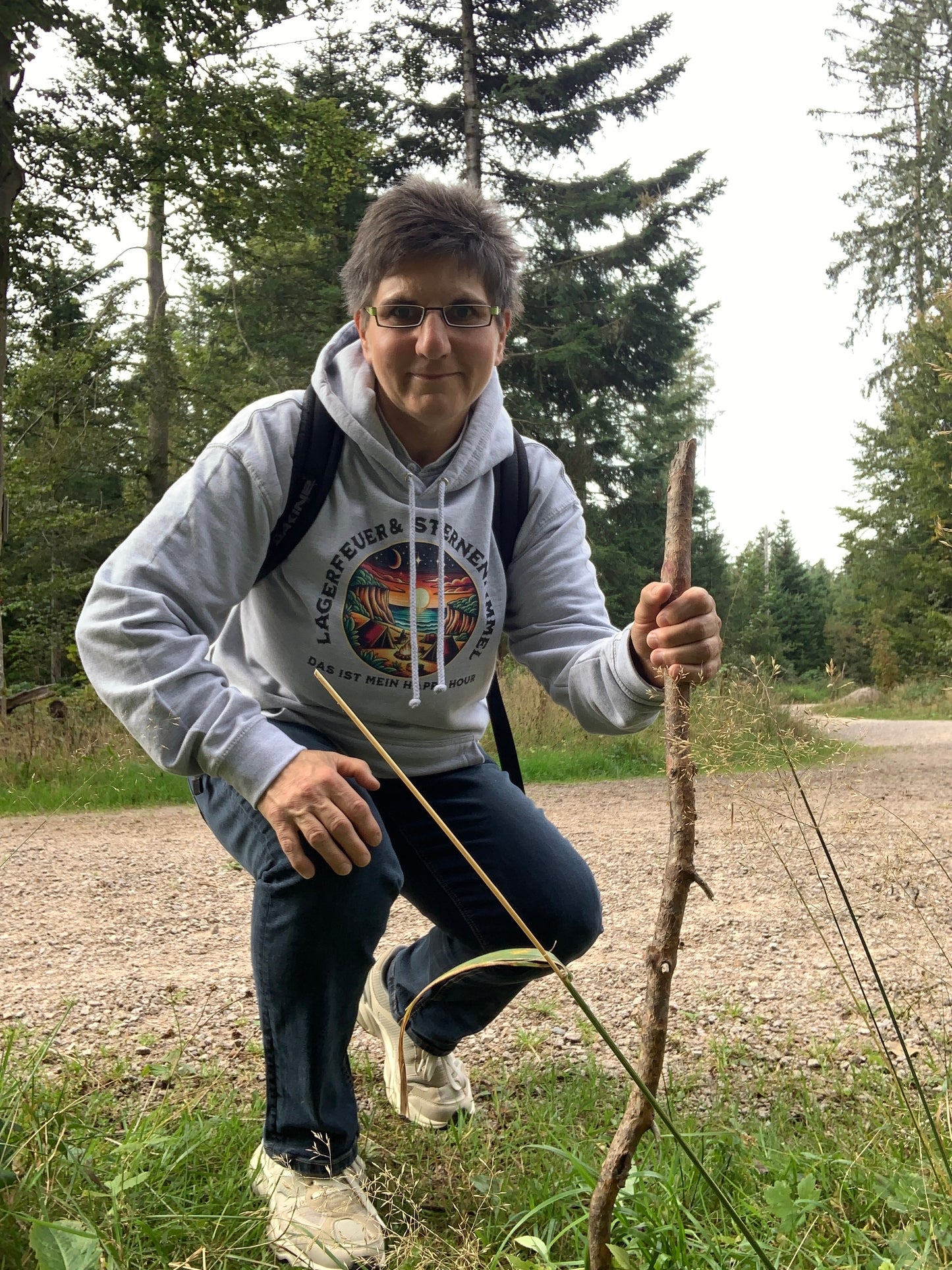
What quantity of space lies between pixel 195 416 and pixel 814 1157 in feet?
53.6

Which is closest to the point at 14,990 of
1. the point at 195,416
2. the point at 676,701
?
the point at 676,701

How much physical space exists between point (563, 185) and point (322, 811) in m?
16.8

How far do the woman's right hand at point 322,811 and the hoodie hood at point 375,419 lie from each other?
79 centimetres

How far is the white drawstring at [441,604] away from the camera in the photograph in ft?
7.42

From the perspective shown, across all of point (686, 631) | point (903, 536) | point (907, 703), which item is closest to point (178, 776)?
point (686, 631)

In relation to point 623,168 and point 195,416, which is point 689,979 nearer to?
point 195,416

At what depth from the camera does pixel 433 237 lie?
7.16 ft

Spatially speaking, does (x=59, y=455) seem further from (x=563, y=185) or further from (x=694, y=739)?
(x=694, y=739)

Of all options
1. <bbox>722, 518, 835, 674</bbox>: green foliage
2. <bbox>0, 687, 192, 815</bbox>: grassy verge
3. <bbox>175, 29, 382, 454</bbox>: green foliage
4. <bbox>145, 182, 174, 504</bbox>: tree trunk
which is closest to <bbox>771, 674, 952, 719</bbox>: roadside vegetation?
<bbox>722, 518, 835, 674</bbox>: green foliage

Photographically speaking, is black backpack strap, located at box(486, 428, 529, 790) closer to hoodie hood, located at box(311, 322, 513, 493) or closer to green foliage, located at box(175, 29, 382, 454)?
hoodie hood, located at box(311, 322, 513, 493)

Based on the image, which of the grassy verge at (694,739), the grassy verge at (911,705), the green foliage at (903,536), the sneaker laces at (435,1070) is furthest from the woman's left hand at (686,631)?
the green foliage at (903,536)

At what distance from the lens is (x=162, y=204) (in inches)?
458

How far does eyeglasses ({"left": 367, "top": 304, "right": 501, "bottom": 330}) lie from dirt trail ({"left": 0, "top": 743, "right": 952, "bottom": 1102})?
114cm

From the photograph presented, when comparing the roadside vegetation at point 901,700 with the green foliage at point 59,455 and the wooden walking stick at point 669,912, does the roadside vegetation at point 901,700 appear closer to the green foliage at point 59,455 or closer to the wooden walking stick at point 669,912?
the green foliage at point 59,455
